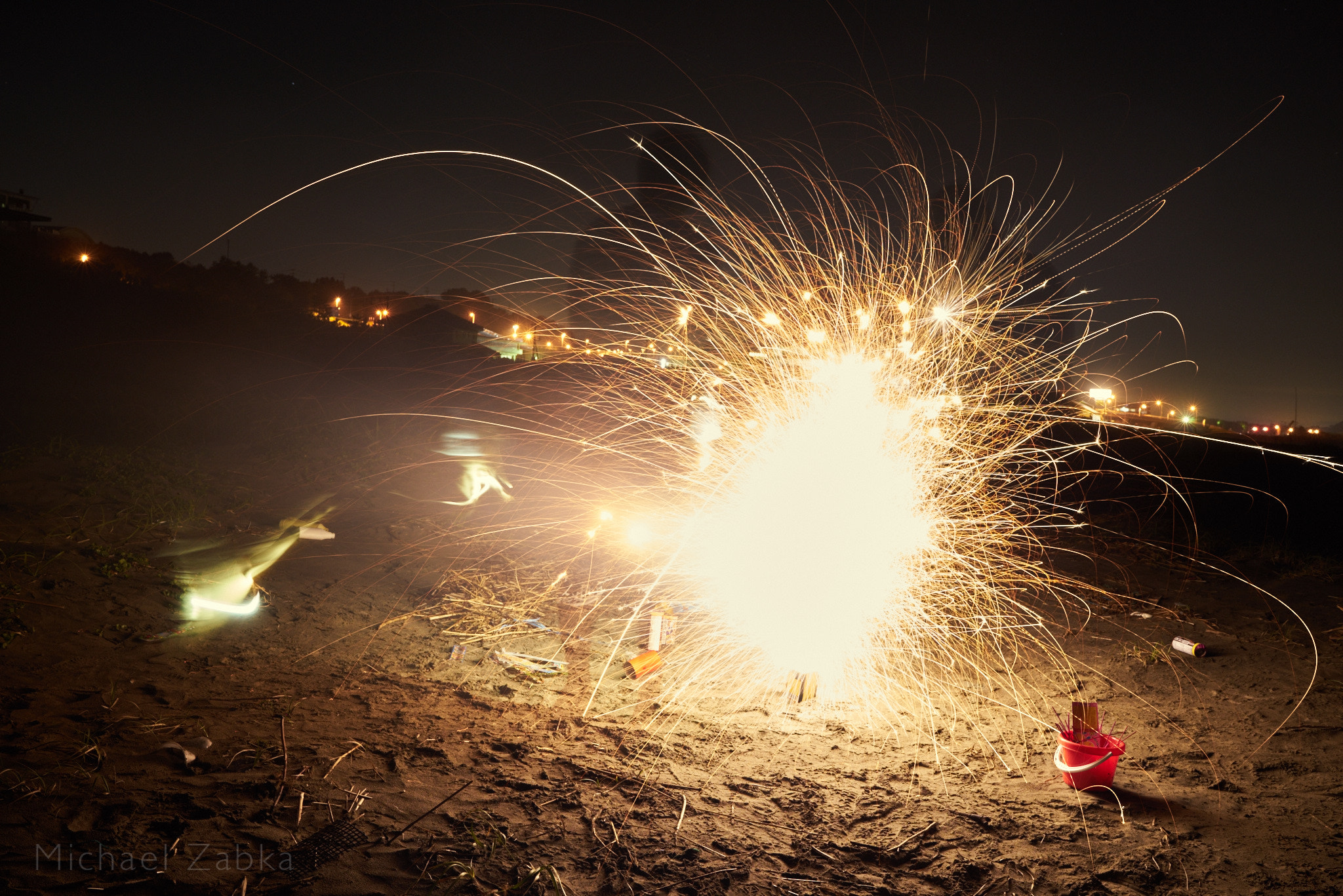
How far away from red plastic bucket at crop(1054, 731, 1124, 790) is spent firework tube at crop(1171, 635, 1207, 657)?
2.28 metres

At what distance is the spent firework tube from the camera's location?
512 cm

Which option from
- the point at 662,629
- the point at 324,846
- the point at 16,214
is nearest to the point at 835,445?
the point at 662,629

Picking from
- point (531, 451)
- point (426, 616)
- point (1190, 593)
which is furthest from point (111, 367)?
point (1190, 593)

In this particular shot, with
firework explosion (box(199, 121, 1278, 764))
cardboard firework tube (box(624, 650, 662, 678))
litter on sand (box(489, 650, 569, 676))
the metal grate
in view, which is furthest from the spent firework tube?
the metal grate

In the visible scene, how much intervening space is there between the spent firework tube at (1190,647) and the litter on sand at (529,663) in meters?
4.68

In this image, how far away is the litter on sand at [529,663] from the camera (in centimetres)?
471

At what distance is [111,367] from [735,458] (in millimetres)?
13843

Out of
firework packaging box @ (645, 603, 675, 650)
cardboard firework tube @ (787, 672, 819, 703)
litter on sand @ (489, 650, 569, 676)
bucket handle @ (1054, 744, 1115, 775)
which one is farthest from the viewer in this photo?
firework packaging box @ (645, 603, 675, 650)

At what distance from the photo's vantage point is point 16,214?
23969 millimetres

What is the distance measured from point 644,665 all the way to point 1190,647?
415cm

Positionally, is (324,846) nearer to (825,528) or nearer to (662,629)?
(662,629)

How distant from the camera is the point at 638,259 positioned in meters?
5.86

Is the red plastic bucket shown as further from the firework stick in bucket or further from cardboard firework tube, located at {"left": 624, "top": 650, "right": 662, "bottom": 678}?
cardboard firework tube, located at {"left": 624, "top": 650, "right": 662, "bottom": 678}

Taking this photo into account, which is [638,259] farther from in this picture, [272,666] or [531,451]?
[531,451]
